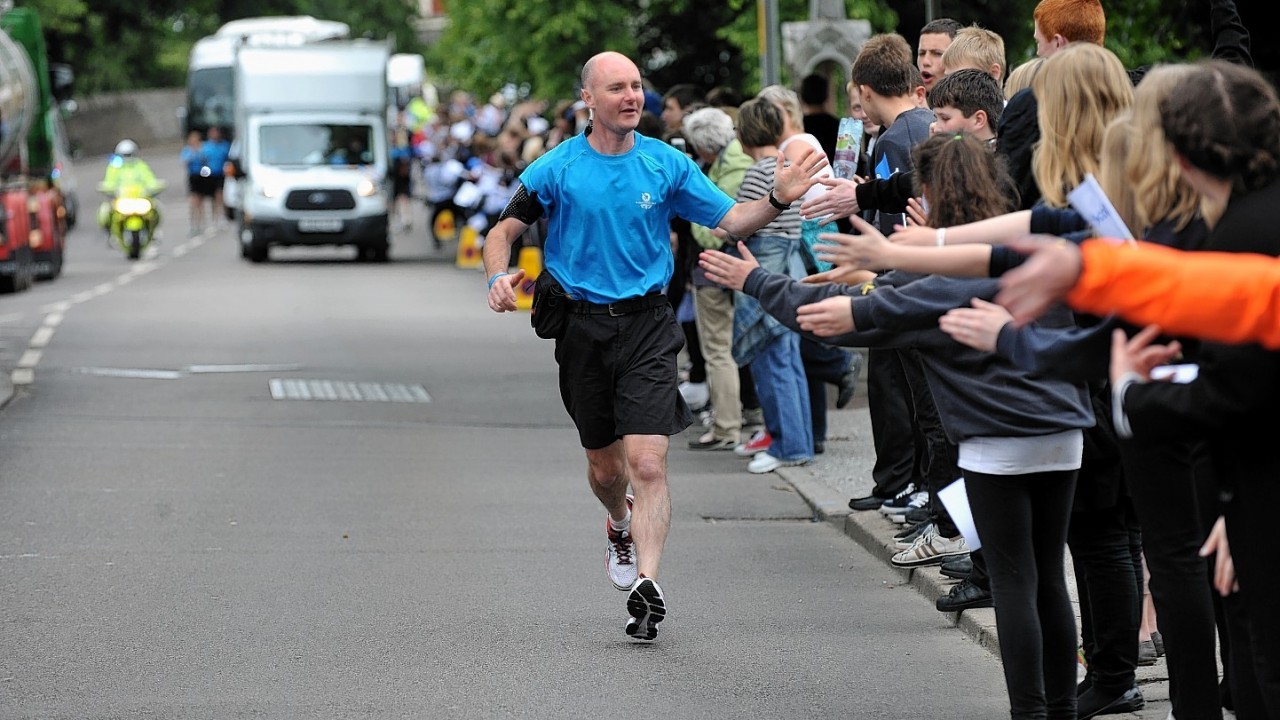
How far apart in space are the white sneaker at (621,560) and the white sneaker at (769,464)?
3.63 m

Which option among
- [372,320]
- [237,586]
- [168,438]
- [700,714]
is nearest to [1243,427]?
[700,714]

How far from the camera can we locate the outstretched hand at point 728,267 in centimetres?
555

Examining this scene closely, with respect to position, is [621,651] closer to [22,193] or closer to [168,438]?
[168,438]

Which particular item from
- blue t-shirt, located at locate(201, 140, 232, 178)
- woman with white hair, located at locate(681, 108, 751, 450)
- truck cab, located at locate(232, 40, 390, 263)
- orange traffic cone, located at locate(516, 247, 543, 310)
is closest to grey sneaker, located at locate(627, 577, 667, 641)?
woman with white hair, located at locate(681, 108, 751, 450)

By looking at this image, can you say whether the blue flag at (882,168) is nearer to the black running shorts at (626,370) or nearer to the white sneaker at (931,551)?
the black running shorts at (626,370)

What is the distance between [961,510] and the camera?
18.2 ft

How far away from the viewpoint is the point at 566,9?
1278 inches

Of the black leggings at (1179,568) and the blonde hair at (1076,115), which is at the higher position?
the blonde hair at (1076,115)

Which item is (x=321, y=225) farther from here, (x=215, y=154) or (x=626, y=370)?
(x=626, y=370)

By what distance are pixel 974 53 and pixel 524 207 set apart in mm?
1786

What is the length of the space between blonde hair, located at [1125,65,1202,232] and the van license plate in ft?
92.6

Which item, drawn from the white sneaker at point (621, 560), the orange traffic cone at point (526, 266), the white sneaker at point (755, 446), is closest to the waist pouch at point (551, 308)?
the white sneaker at point (621, 560)

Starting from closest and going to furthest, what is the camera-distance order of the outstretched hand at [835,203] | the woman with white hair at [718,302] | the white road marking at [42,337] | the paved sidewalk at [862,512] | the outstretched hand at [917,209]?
the outstretched hand at [917,209], the outstretched hand at [835,203], the paved sidewalk at [862,512], the woman with white hair at [718,302], the white road marking at [42,337]

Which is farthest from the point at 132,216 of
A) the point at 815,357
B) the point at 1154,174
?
the point at 1154,174
